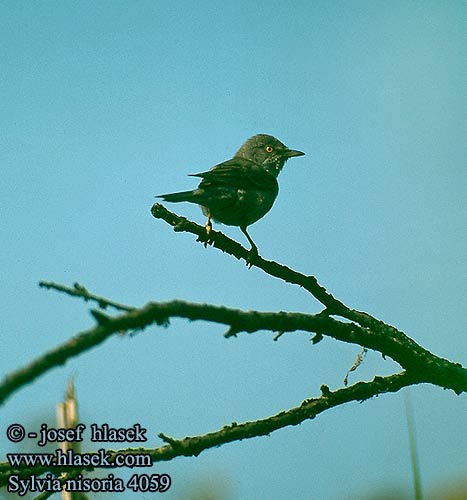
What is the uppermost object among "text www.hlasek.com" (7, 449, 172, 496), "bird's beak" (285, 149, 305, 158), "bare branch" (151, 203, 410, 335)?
"bird's beak" (285, 149, 305, 158)

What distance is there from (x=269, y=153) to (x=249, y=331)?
7486mm

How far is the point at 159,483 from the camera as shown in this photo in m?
2.83

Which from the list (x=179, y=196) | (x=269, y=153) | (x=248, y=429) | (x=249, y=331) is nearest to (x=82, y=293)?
(x=249, y=331)

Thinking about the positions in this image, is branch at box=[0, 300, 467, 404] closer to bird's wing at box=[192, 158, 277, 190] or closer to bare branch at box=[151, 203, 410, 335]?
bare branch at box=[151, 203, 410, 335]

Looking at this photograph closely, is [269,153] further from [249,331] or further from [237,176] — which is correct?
[249,331]

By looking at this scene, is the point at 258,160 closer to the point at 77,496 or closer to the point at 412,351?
the point at 412,351

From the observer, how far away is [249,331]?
1804 mm

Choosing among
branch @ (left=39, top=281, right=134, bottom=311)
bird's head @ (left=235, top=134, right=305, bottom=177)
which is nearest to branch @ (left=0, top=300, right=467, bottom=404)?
branch @ (left=39, top=281, right=134, bottom=311)

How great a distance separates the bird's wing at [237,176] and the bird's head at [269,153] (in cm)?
88

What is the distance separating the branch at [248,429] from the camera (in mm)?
2430

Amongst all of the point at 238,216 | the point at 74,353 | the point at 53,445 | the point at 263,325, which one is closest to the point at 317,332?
the point at 263,325

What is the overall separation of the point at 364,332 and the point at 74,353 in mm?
1545

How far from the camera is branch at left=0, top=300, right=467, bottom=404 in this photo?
4.22 ft

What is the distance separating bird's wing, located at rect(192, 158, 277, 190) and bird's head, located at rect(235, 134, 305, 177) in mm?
878
